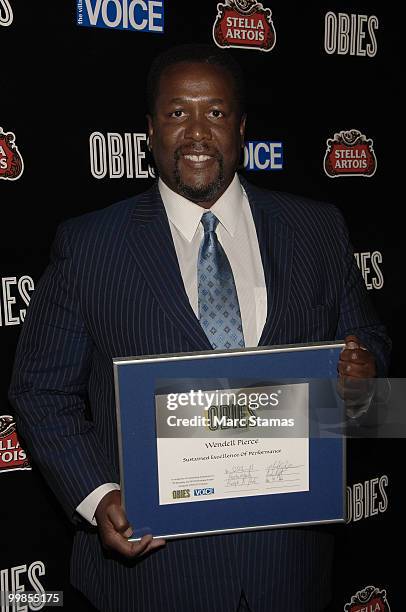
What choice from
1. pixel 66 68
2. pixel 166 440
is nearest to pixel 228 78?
pixel 66 68

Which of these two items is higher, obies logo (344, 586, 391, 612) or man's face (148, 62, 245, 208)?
man's face (148, 62, 245, 208)

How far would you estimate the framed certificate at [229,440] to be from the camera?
1268 mm

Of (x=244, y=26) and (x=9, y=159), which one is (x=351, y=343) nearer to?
(x=9, y=159)

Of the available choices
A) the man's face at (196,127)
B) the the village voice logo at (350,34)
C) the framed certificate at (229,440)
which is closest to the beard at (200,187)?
the man's face at (196,127)

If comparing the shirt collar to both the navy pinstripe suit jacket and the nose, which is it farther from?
the nose

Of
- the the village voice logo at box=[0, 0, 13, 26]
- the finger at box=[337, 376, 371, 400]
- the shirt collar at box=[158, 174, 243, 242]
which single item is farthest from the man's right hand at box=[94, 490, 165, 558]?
the the village voice logo at box=[0, 0, 13, 26]

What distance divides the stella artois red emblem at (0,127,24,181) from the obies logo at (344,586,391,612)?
1960mm

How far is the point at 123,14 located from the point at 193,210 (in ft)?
2.54

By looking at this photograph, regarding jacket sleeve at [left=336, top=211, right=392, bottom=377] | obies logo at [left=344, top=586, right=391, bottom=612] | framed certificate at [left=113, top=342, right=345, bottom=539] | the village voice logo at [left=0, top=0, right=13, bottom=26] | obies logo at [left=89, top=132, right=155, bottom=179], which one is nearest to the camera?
framed certificate at [left=113, top=342, right=345, bottom=539]

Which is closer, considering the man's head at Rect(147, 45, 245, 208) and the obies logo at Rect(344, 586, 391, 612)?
the man's head at Rect(147, 45, 245, 208)

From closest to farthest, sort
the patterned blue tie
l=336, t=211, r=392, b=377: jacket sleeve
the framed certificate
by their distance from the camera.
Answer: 1. the framed certificate
2. the patterned blue tie
3. l=336, t=211, r=392, b=377: jacket sleeve

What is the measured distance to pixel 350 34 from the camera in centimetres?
230

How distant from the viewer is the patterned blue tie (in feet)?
4.50

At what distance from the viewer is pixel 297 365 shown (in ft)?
4.28
